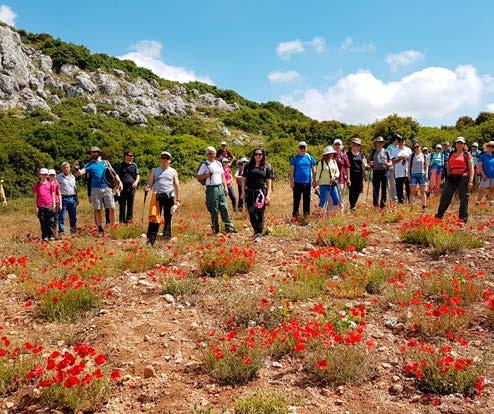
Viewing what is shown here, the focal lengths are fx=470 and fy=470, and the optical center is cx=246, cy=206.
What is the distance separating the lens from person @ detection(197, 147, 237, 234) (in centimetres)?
926

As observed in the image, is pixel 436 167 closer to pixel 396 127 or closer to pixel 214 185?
pixel 214 185

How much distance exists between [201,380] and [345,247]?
4362 mm

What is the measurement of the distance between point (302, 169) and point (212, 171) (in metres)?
2.17

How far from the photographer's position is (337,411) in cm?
377

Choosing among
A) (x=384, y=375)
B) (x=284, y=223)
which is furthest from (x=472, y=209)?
(x=384, y=375)

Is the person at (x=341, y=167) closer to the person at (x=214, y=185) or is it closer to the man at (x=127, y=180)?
the person at (x=214, y=185)

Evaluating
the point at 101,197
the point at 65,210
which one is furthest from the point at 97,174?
the point at 65,210

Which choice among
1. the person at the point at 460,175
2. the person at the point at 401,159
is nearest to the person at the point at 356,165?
the person at the point at 401,159

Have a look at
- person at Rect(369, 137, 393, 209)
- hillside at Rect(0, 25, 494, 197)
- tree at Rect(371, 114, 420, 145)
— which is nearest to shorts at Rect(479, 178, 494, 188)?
person at Rect(369, 137, 393, 209)

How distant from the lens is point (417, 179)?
39.0 feet

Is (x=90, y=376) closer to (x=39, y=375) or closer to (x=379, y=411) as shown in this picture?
(x=39, y=375)

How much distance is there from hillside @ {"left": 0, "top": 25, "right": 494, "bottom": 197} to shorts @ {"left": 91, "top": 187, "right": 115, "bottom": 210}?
1615cm

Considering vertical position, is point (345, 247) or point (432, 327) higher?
point (345, 247)

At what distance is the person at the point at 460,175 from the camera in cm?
909
